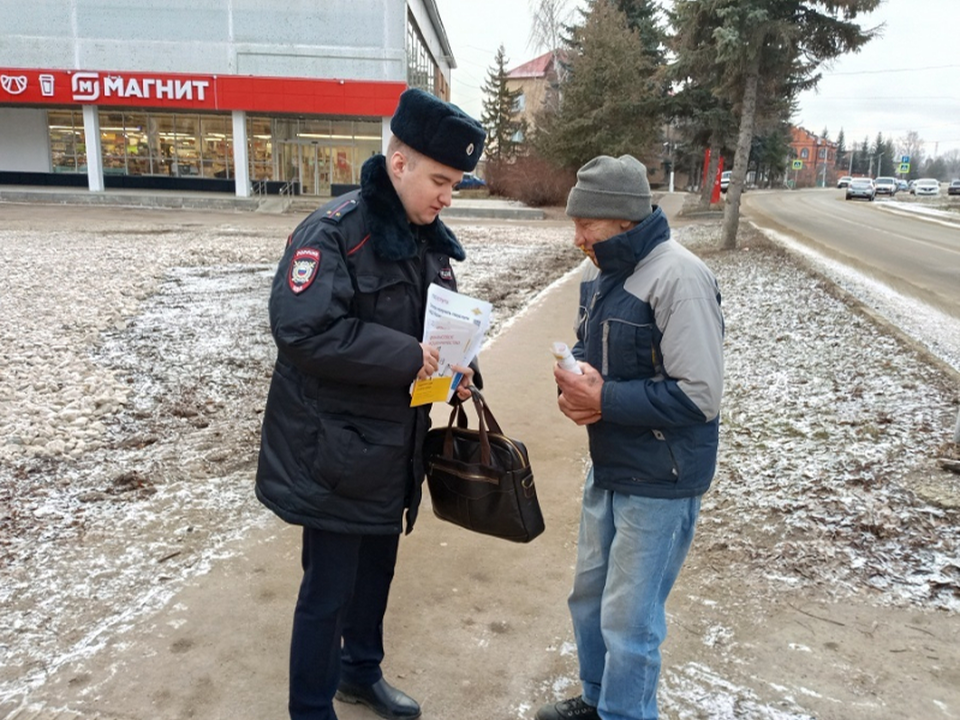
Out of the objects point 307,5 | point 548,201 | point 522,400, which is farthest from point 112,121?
point 522,400

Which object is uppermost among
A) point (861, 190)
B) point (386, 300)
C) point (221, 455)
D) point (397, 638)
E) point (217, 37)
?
point (217, 37)

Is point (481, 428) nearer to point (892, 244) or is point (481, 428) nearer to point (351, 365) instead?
point (351, 365)

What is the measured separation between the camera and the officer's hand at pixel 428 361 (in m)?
2.15

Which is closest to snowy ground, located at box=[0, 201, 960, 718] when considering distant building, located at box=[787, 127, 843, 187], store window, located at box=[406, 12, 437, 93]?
store window, located at box=[406, 12, 437, 93]

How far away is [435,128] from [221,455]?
3.18 meters

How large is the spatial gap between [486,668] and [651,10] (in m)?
36.7

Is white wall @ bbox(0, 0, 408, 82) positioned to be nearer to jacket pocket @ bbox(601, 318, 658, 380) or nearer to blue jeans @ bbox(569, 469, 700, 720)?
jacket pocket @ bbox(601, 318, 658, 380)

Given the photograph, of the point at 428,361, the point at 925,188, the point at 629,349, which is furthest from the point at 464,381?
the point at 925,188

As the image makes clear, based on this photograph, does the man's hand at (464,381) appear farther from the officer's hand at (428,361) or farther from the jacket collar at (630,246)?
the jacket collar at (630,246)

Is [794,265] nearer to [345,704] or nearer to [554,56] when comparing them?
[345,704]

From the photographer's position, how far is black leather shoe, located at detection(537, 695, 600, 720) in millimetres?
2475

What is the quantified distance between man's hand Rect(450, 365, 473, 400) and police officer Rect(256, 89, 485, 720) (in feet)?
0.59

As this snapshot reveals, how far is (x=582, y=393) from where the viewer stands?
7.14 ft

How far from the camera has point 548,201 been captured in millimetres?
29812
